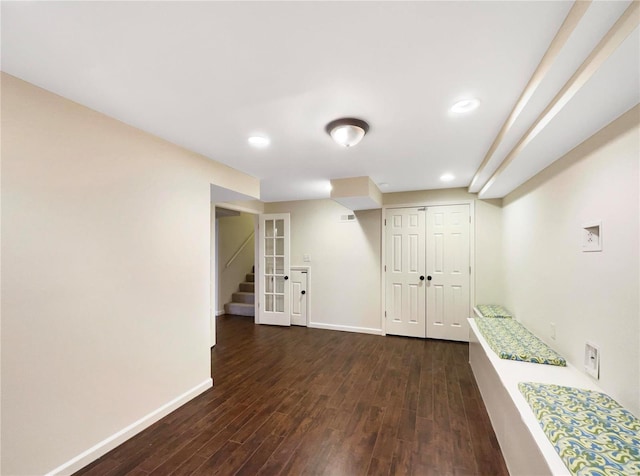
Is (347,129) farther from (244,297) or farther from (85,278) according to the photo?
(244,297)

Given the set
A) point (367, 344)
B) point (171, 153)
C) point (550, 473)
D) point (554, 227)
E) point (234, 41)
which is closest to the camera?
point (550, 473)

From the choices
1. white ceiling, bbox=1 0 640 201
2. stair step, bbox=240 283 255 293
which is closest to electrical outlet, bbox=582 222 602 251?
white ceiling, bbox=1 0 640 201

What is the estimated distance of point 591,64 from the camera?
119cm

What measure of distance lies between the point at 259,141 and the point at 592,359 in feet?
9.24

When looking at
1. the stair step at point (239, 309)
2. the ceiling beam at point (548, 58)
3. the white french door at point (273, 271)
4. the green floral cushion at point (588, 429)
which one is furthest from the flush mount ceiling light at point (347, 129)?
the stair step at point (239, 309)

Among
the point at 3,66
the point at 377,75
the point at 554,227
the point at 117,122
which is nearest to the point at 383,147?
the point at 377,75

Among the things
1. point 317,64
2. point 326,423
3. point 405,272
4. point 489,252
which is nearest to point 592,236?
point 317,64

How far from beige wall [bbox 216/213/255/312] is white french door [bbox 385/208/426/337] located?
3.63 metres

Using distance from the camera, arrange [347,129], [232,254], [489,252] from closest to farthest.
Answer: [347,129], [489,252], [232,254]

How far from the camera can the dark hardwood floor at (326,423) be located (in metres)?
1.90

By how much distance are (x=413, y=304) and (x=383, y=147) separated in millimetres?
2967

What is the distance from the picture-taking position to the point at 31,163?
5.31 feet

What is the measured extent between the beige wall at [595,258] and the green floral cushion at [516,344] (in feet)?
0.29

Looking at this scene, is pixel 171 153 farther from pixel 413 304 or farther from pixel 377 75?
pixel 413 304
